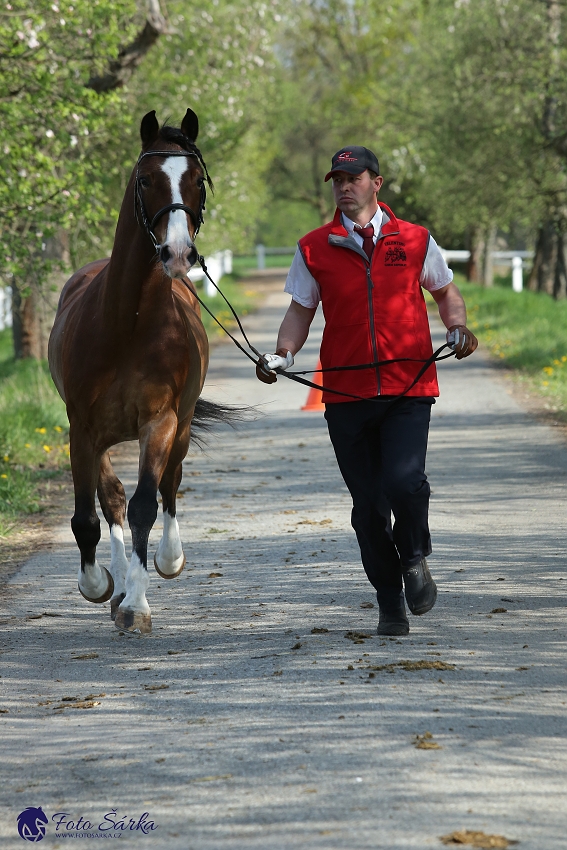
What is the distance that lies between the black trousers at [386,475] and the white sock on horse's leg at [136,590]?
1077mm

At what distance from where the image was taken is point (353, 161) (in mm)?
5188

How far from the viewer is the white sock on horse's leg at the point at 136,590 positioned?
553cm

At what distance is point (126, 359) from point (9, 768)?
240cm

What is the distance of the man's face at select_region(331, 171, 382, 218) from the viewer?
5227mm

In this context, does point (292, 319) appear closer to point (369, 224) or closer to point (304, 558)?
point (369, 224)

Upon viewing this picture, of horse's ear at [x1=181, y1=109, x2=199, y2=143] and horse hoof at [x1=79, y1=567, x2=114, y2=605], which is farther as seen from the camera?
horse hoof at [x1=79, y1=567, x2=114, y2=605]

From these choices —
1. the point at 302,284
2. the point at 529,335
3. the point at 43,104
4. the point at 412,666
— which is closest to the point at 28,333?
the point at 43,104

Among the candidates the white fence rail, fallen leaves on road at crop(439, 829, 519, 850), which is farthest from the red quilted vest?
the white fence rail

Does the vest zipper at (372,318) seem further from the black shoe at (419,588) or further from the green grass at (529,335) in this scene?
the green grass at (529,335)

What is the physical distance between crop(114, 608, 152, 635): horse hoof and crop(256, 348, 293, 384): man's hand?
4.26ft

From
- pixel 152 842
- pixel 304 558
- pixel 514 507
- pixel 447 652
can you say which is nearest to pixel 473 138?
pixel 514 507

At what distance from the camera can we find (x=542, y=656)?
4953mm

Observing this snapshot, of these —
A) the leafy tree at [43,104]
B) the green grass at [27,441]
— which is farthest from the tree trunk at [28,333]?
the leafy tree at [43,104]

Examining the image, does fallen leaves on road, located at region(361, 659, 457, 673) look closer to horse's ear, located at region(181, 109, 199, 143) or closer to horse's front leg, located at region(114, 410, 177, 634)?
horse's front leg, located at region(114, 410, 177, 634)
